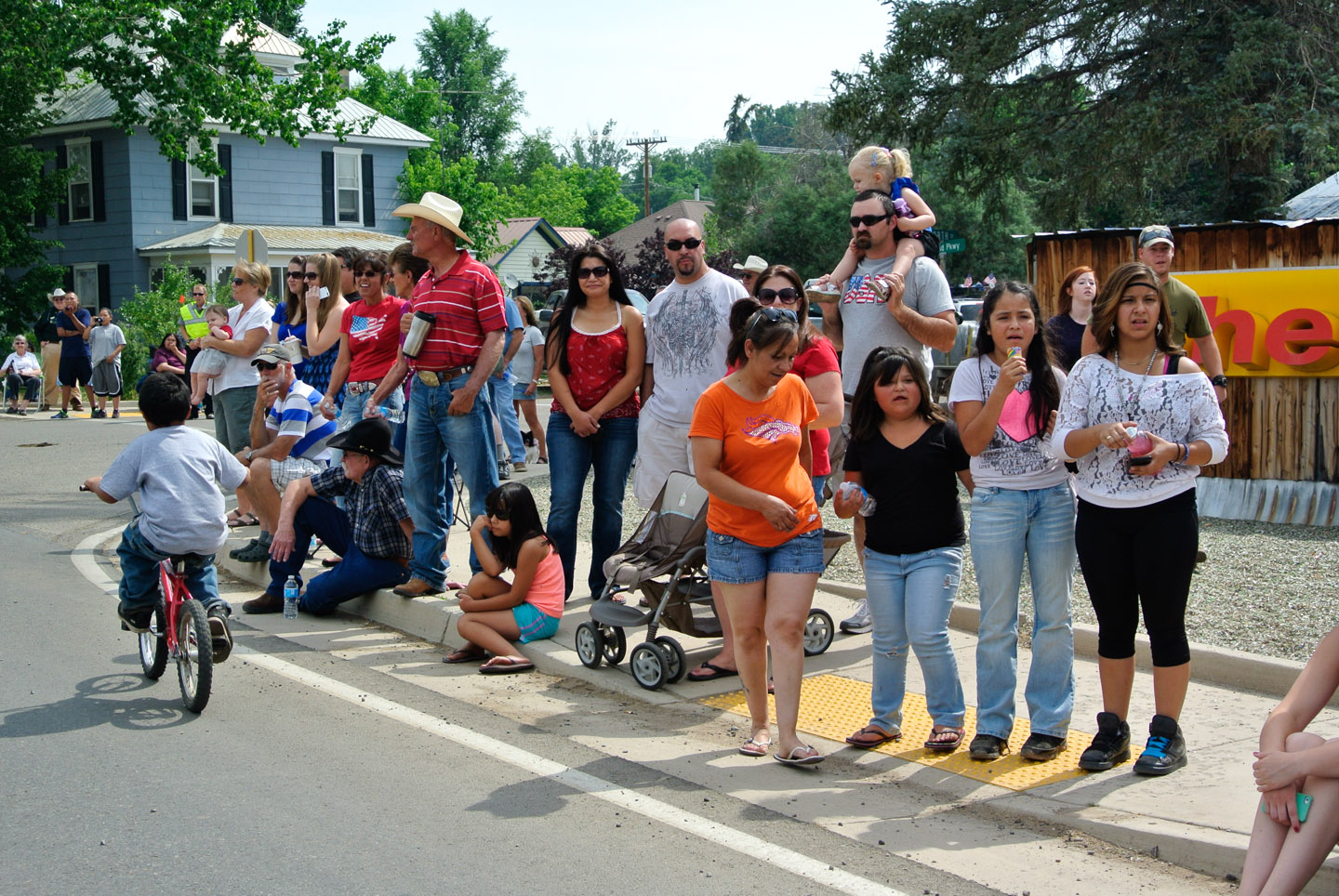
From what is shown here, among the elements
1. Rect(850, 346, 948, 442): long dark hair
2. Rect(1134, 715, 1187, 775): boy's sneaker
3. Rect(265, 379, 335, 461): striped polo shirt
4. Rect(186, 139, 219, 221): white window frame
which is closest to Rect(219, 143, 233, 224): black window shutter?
Rect(186, 139, 219, 221): white window frame

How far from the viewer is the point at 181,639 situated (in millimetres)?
6152

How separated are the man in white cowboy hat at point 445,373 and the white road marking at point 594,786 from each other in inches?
53.2

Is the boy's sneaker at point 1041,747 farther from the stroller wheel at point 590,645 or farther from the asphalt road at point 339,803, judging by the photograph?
the stroller wheel at point 590,645

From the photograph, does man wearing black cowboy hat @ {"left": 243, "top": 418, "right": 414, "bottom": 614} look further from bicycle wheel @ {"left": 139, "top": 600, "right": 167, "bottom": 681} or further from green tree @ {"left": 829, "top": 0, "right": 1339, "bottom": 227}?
green tree @ {"left": 829, "top": 0, "right": 1339, "bottom": 227}

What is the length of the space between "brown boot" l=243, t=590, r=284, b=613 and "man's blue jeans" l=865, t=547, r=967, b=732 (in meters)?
4.38

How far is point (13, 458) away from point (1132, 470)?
1498cm

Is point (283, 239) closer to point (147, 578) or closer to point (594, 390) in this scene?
point (594, 390)

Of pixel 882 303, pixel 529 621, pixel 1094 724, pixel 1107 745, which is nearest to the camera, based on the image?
pixel 1107 745

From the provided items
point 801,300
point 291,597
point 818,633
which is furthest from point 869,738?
point 291,597

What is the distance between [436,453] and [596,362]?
121 centimetres

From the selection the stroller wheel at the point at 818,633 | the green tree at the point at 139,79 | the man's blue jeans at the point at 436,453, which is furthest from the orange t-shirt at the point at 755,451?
the green tree at the point at 139,79

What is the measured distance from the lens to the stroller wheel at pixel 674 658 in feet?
20.7

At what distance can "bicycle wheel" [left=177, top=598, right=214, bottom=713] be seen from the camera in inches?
232

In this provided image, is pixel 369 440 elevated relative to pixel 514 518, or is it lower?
elevated
